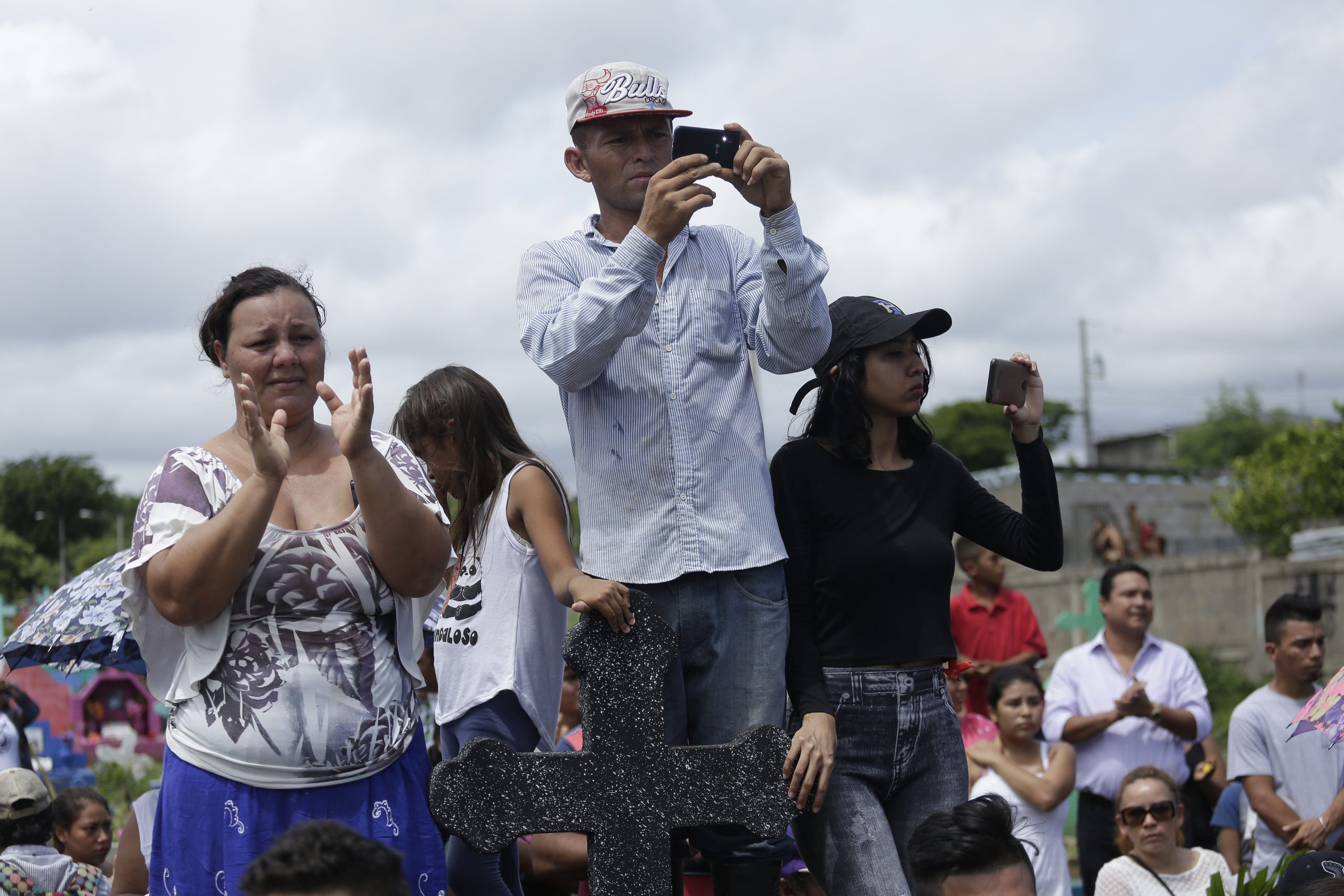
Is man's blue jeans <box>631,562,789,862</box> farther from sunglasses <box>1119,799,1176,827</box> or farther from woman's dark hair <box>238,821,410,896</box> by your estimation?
sunglasses <box>1119,799,1176,827</box>

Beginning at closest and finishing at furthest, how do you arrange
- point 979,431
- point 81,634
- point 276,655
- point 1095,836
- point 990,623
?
point 276,655 < point 81,634 < point 1095,836 < point 990,623 < point 979,431

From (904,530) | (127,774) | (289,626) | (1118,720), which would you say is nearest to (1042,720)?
(1118,720)

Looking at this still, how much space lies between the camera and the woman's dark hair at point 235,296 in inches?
120

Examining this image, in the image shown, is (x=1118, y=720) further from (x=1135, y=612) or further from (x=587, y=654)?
(x=587, y=654)

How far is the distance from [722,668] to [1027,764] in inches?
134

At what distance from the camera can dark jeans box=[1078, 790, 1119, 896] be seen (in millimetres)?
6070

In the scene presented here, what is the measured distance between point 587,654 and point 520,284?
2.93 ft

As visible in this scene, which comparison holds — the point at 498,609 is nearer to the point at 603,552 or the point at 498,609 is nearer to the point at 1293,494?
the point at 603,552

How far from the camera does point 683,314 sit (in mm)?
3117

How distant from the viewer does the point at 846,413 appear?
3439 mm

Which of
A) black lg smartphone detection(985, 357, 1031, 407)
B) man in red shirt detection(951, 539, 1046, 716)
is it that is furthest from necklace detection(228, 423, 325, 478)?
man in red shirt detection(951, 539, 1046, 716)

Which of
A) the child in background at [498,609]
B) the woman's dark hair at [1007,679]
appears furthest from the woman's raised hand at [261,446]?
the woman's dark hair at [1007,679]

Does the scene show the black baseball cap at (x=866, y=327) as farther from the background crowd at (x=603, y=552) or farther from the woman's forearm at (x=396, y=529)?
the woman's forearm at (x=396, y=529)

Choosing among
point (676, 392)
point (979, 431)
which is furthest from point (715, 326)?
point (979, 431)
